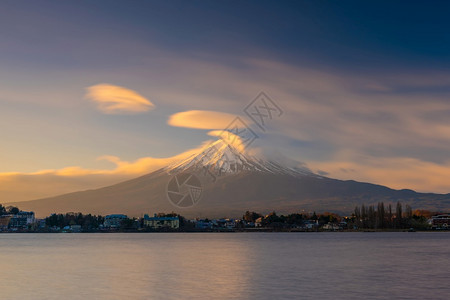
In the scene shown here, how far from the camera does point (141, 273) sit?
50875 mm

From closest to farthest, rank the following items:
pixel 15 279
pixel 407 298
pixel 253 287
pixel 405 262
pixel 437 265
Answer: pixel 407 298
pixel 253 287
pixel 15 279
pixel 437 265
pixel 405 262

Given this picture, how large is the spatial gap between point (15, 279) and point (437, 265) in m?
40.2

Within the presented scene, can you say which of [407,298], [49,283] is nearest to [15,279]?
[49,283]

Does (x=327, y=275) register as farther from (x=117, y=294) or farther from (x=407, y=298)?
(x=117, y=294)

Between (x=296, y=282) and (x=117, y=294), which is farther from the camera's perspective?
(x=296, y=282)

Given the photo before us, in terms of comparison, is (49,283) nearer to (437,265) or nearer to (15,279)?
(15,279)

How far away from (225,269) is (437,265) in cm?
2162

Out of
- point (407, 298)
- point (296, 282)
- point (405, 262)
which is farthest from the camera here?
point (405, 262)

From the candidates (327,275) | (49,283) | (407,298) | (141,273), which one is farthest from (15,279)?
(407,298)

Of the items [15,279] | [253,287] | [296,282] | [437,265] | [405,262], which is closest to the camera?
[253,287]

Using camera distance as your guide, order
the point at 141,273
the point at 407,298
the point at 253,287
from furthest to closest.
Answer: the point at 141,273 → the point at 253,287 → the point at 407,298

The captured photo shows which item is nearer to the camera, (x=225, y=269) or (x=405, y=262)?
(x=225, y=269)

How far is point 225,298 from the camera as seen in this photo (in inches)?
1374

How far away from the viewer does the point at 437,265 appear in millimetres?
56469
